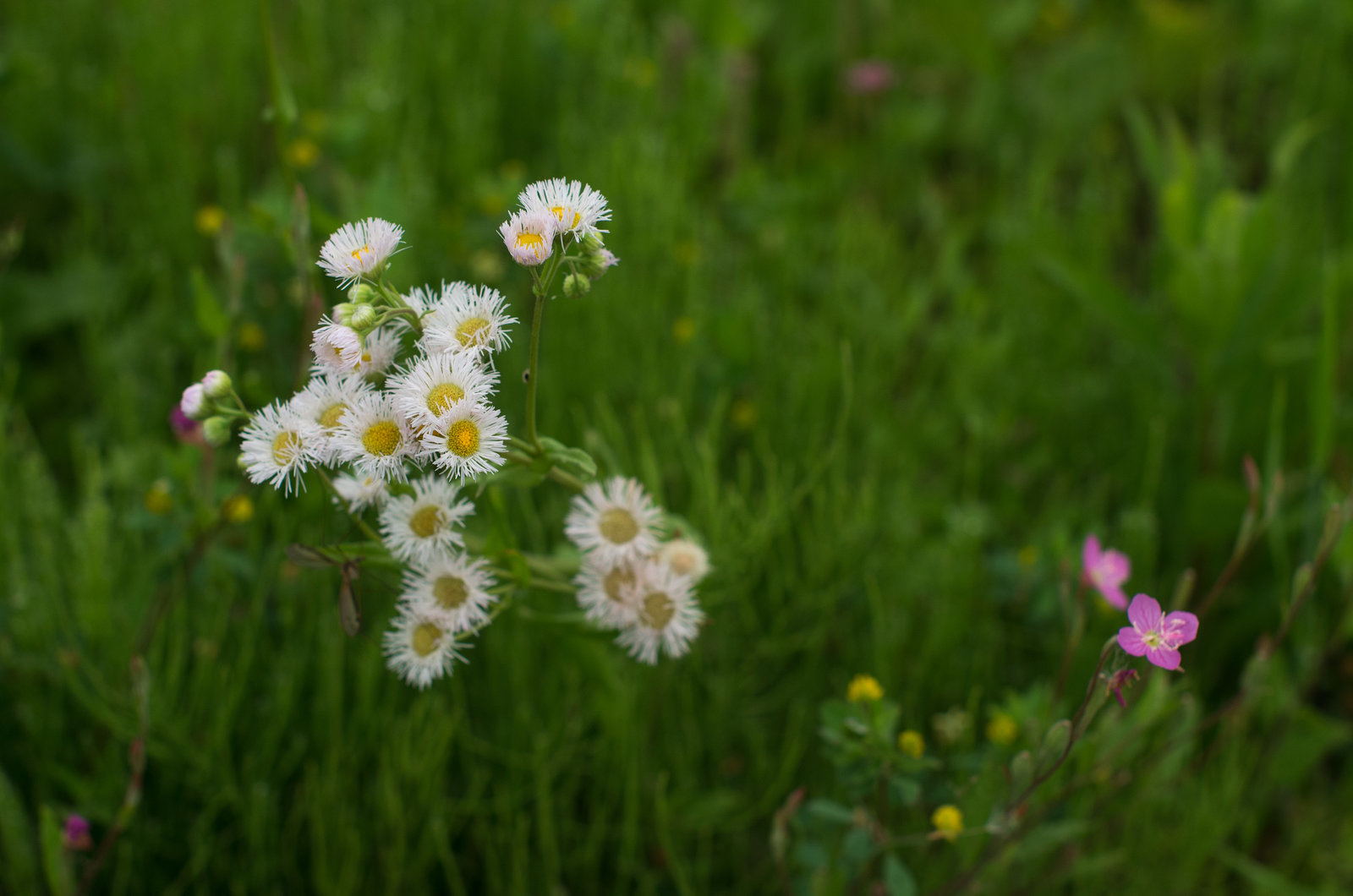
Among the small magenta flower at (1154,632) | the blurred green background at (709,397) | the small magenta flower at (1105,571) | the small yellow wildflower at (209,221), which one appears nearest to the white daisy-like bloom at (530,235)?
the blurred green background at (709,397)

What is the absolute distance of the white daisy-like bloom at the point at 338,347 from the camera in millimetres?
692

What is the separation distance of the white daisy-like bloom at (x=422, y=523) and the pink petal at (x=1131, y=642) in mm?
484

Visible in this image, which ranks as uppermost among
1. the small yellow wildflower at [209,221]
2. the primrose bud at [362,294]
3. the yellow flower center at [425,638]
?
the small yellow wildflower at [209,221]

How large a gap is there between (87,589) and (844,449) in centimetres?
99

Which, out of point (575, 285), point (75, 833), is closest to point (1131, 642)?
point (575, 285)

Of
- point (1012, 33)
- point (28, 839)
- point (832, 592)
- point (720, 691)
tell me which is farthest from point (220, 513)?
point (1012, 33)

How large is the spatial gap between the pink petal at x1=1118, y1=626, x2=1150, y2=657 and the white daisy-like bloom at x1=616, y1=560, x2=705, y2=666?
0.32 meters

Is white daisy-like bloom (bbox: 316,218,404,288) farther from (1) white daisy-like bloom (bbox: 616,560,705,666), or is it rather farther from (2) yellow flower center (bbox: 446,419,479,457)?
(1) white daisy-like bloom (bbox: 616,560,705,666)

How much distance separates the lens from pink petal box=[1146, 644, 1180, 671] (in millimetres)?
760

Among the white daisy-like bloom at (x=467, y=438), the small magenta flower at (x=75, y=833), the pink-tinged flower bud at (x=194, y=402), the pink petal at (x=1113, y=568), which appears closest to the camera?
the white daisy-like bloom at (x=467, y=438)

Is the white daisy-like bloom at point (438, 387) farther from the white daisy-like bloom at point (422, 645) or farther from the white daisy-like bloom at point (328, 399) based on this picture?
the white daisy-like bloom at point (422, 645)

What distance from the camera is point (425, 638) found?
2.67 feet

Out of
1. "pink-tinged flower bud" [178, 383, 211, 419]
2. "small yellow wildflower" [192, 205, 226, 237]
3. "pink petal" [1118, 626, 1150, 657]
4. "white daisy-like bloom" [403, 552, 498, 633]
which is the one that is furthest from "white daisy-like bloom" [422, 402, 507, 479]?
"small yellow wildflower" [192, 205, 226, 237]

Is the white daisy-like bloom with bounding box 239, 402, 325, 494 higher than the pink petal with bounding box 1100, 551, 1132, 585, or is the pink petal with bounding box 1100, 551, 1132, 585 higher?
the pink petal with bounding box 1100, 551, 1132, 585
